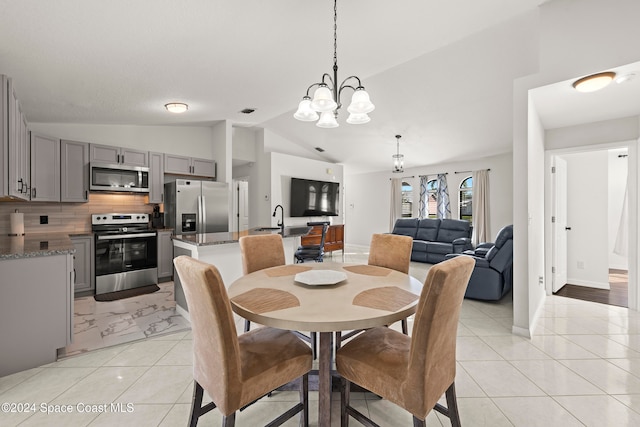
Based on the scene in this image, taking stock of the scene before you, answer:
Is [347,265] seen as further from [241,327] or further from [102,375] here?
[102,375]

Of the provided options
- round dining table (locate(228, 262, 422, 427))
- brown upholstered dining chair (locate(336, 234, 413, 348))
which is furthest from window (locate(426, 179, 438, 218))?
round dining table (locate(228, 262, 422, 427))

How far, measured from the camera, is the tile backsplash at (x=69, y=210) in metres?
3.72

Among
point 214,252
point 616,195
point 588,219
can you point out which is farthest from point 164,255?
point 616,195

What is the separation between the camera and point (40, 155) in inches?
142

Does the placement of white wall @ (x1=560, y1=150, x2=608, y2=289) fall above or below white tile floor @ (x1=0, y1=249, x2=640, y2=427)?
above

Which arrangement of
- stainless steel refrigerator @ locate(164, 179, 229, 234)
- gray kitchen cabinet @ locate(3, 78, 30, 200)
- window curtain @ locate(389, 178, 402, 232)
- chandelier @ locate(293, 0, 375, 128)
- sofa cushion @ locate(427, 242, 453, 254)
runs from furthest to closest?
window curtain @ locate(389, 178, 402, 232) < sofa cushion @ locate(427, 242, 453, 254) < stainless steel refrigerator @ locate(164, 179, 229, 234) < gray kitchen cabinet @ locate(3, 78, 30, 200) < chandelier @ locate(293, 0, 375, 128)

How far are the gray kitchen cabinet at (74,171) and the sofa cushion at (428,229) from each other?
21.0ft

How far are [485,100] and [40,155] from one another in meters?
6.07

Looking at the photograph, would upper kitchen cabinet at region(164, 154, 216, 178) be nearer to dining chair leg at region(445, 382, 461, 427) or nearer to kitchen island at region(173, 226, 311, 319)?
kitchen island at region(173, 226, 311, 319)

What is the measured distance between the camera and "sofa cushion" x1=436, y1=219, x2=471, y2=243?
646cm

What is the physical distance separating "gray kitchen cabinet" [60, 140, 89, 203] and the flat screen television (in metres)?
3.81

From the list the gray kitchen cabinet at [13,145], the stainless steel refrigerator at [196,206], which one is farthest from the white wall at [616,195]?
the gray kitchen cabinet at [13,145]

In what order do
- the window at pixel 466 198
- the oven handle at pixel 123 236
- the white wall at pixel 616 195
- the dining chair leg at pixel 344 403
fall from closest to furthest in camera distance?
the dining chair leg at pixel 344 403 → the oven handle at pixel 123 236 → the white wall at pixel 616 195 → the window at pixel 466 198

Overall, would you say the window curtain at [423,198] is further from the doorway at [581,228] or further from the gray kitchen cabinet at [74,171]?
the gray kitchen cabinet at [74,171]
